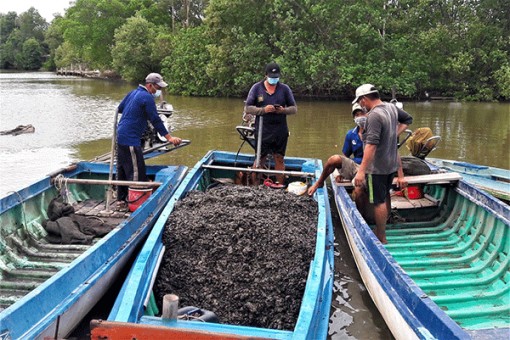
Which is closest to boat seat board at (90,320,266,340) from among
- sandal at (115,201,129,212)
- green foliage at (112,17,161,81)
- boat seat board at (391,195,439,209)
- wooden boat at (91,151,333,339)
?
wooden boat at (91,151,333,339)

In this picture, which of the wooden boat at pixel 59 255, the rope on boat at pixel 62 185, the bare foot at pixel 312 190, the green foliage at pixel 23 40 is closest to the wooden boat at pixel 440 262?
the bare foot at pixel 312 190

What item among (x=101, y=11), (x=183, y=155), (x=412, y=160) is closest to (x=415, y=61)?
(x=183, y=155)

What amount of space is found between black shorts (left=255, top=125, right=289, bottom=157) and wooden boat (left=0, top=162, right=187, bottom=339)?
49.5 inches

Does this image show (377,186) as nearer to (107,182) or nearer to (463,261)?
(463,261)

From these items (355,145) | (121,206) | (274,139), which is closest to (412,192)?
(355,145)

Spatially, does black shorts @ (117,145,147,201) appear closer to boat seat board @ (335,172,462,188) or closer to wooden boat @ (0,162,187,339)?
wooden boat @ (0,162,187,339)

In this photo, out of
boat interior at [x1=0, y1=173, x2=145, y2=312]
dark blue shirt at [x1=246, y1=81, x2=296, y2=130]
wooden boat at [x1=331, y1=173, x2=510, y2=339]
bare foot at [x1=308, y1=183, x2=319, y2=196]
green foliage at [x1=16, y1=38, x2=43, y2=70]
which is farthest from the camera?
green foliage at [x1=16, y1=38, x2=43, y2=70]

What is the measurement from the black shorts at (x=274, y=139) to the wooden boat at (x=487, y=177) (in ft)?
8.43

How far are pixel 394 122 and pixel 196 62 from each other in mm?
26438

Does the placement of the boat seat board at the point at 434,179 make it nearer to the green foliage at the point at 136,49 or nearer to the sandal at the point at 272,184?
the sandal at the point at 272,184

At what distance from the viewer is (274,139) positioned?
654 cm

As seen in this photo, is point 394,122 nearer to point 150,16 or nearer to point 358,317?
point 358,317

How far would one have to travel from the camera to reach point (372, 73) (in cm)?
2430

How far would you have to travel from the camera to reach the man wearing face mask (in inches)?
218
